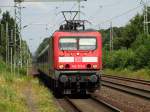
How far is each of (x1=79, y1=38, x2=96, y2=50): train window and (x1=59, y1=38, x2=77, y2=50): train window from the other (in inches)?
11.0

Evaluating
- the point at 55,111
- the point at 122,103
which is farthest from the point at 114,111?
the point at 122,103

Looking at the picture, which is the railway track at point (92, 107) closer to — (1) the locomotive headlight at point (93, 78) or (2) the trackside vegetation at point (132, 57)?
(1) the locomotive headlight at point (93, 78)

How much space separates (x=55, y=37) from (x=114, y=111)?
27.7ft

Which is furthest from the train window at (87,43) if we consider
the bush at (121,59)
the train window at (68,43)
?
the bush at (121,59)

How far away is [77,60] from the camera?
26.7 m

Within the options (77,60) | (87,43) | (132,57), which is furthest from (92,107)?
(132,57)

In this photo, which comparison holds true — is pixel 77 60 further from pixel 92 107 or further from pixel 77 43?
pixel 92 107

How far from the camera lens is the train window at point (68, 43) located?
26969 millimetres

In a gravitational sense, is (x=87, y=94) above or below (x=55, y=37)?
below

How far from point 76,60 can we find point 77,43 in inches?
34.1

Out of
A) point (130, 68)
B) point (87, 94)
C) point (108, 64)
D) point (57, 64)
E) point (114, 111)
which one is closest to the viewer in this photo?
point (114, 111)

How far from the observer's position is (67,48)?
1061 inches

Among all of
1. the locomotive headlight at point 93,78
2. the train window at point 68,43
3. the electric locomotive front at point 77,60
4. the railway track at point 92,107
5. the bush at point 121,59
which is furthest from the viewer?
the bush at point 121,59

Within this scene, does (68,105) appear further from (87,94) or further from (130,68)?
(130,68)
